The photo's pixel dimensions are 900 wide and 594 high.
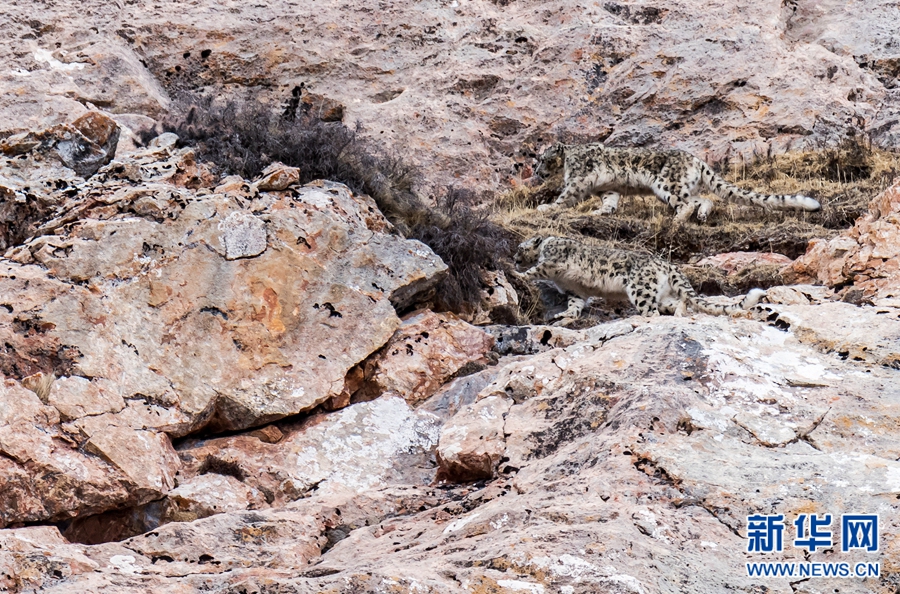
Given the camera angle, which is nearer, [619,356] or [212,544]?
[212,544]

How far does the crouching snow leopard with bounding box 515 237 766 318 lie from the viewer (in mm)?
9719

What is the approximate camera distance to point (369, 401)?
21.9 feet

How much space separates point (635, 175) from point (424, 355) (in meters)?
7.81

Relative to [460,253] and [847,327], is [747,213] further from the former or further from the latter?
[847,327]

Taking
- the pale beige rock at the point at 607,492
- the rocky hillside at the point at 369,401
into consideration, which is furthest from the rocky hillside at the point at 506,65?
the pale beige rock at the point at 607,492

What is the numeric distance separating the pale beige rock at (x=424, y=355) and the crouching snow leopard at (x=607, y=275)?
248 cm

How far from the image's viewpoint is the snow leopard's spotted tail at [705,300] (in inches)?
305

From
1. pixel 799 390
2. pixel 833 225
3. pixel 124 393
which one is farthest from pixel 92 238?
pixel 833 225

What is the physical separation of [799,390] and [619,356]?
1.02 meters

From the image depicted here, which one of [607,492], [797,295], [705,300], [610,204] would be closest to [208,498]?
[607,492]

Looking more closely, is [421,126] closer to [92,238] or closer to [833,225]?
[833,225]

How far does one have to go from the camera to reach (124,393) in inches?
238

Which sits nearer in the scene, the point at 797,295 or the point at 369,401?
the point at 369,401

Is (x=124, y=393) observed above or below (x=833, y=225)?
above
